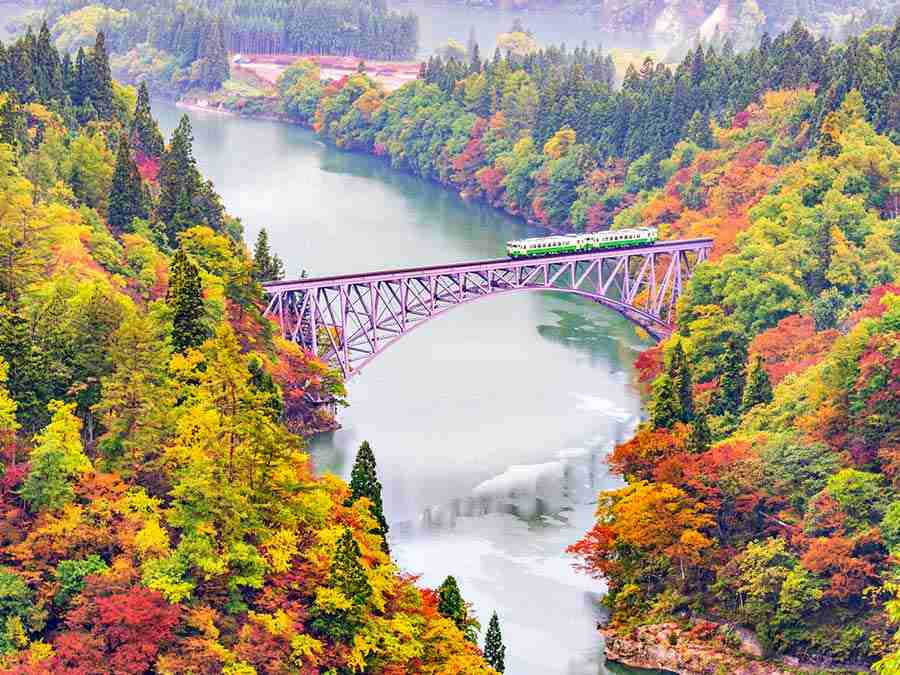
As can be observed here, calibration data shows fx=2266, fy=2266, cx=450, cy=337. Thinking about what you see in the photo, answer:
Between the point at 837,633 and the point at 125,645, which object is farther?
the point at 837,633

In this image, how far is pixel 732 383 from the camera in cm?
11869

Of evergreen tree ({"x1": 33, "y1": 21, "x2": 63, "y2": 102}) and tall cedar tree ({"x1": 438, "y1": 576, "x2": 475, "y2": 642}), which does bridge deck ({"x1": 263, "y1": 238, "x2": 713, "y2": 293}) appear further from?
tall cedar tree ({"x1": 438, "y1": 576, "x2": 475, "y2": 642})

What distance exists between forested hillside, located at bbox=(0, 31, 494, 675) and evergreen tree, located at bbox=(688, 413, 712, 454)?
14681 millimetres

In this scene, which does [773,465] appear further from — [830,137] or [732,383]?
[830,137]

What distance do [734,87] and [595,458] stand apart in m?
62.7

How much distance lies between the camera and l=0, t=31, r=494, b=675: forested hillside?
85562 millimetres

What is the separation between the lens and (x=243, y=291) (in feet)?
401

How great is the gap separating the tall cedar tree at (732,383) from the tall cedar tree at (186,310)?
1159 inches

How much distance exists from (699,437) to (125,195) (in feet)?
131

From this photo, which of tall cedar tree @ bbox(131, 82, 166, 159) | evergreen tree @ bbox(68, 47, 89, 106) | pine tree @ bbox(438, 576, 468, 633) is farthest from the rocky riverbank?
evergreen tree @ bbox(68, 47, 89, 106)

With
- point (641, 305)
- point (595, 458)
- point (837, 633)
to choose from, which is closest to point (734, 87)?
point (641, 305)

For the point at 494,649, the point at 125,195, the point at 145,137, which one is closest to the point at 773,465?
the point at 494,649

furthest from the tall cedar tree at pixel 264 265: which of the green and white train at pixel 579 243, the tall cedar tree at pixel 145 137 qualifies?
the tall cedar tree at pixel 145 137

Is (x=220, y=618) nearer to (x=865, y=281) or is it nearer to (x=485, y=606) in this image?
(x=485, y=606)
